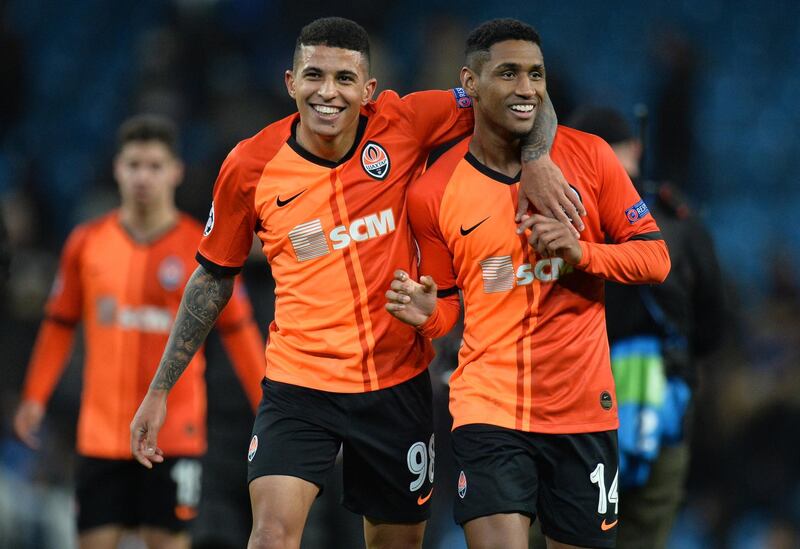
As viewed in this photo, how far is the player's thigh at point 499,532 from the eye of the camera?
4.37m

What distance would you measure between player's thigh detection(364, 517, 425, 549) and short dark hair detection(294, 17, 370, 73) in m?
1.74

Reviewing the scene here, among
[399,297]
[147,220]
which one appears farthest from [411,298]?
[147,220]

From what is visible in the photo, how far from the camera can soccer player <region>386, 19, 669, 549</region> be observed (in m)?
4.50

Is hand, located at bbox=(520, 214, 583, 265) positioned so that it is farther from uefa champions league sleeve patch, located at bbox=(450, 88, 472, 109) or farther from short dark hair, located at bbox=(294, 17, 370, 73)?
short dark hair, located at bbox=(294, 17, 370, 73)

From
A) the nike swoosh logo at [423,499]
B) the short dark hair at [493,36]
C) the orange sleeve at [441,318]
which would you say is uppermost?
the short dark hair at [493,36]

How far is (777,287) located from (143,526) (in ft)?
16.3

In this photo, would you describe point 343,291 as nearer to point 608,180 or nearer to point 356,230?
point 356,230

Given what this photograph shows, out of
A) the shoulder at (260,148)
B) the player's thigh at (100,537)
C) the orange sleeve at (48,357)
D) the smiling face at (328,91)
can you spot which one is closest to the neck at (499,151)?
the smiling face at (328,91)

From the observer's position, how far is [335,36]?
190 inches

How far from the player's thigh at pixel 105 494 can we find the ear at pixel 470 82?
2.90m

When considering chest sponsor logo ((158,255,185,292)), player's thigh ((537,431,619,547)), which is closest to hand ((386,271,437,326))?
player's thigh ((537,431,619,547))

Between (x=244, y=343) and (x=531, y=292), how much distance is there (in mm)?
2550

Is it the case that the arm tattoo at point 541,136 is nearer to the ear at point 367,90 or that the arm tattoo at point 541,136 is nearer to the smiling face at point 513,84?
the smiling face at point 513,84

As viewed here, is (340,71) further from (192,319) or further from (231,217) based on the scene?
(192,319)
